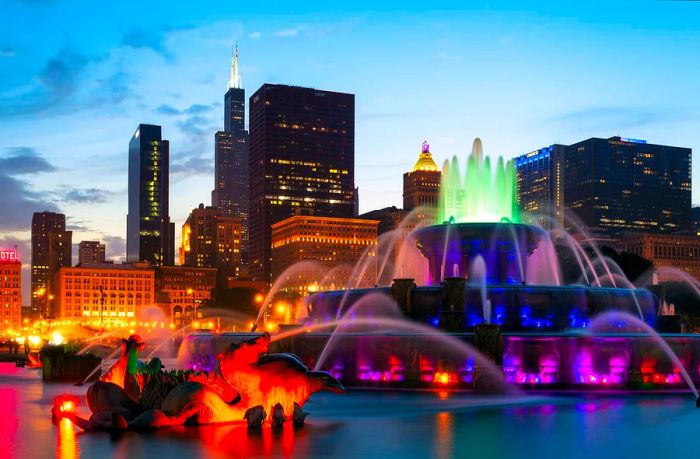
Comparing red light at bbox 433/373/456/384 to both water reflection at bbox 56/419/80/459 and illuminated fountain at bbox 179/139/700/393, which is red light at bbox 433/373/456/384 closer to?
illuminated fountain at bbox 179/139/700/393

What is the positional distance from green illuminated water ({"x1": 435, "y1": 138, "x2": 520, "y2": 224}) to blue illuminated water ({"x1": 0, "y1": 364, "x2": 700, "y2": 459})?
2797 cm

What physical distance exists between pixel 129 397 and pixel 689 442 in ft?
44.4

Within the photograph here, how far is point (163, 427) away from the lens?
2472 cm

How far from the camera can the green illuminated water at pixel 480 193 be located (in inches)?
2341

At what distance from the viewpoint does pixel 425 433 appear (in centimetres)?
2377

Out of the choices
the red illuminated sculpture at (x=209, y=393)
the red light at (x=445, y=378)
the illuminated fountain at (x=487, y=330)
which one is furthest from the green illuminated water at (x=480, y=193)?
the red illuminated sculpture at (x=209, y=393)

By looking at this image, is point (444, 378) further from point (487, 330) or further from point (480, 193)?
point (480, 193)

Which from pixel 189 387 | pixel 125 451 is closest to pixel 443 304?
pixel 189 387

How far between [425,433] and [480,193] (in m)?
37.6

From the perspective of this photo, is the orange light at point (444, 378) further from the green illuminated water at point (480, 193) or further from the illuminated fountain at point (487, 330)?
the green illuminated water at point (480, 193)

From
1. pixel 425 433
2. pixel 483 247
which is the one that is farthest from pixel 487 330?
pixel 483 247

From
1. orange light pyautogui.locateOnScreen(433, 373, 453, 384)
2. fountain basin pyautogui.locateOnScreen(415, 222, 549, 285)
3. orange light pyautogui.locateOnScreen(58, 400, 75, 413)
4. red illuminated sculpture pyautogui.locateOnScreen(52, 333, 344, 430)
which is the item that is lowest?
orange light pyautogui.locateOnScreen(433, 373, 453, 384)

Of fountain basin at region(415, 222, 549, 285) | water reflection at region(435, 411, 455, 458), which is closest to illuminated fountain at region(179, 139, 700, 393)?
fountain basin at region(415, 222, 549, 285)

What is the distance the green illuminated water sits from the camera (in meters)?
59.5
